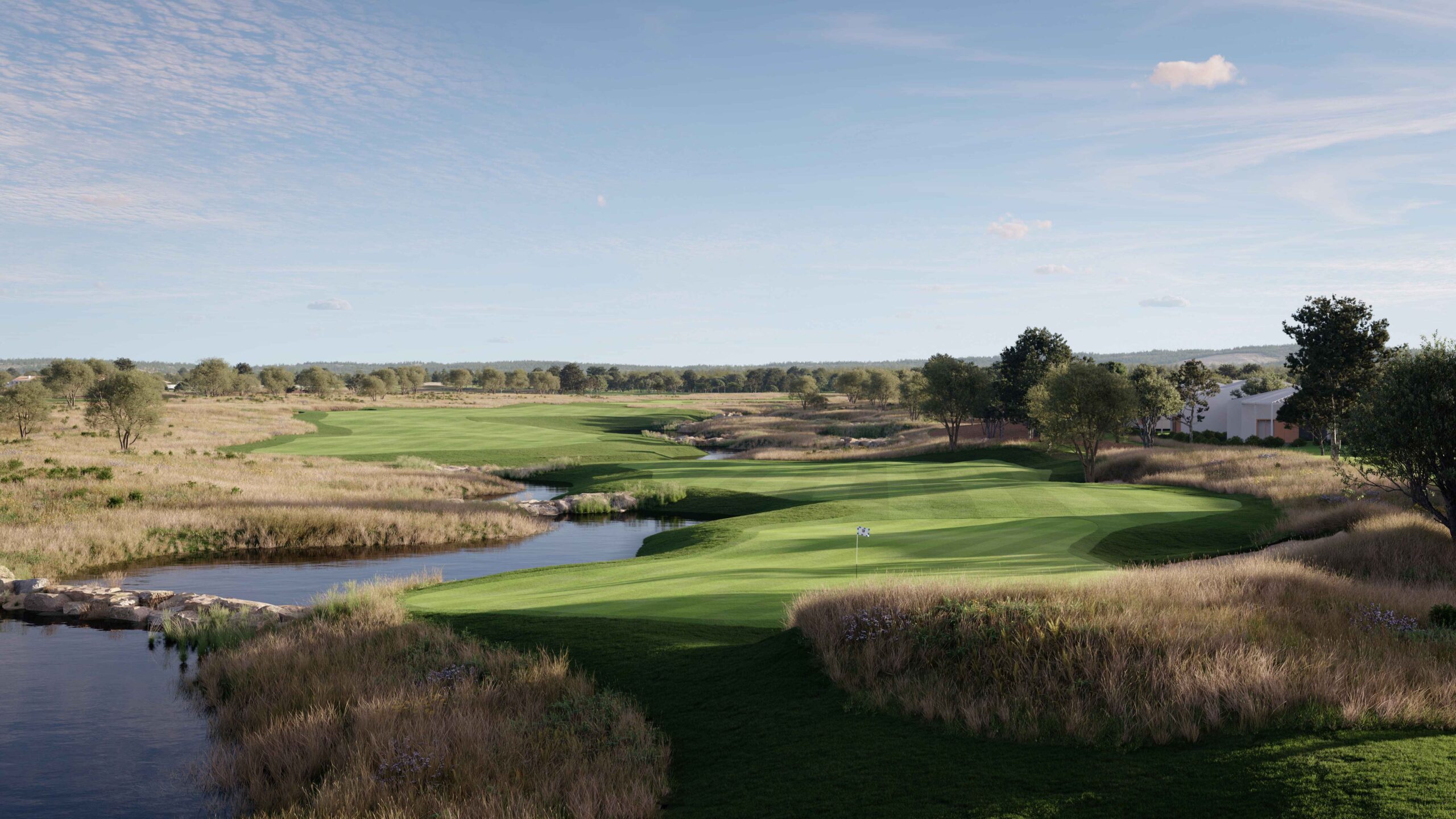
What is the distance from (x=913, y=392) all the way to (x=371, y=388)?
115412 millimetres

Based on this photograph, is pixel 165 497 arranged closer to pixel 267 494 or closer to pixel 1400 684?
pixel 267 494

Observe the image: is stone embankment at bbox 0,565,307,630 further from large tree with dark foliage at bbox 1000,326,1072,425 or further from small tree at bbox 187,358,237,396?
small tree at bbox 187,358,237,396

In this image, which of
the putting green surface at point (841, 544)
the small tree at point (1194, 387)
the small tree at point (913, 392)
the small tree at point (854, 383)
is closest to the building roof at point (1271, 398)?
the small tree at point (1194, 387)

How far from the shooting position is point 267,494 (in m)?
40.6

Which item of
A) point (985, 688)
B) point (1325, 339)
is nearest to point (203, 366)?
point (1325, 339)

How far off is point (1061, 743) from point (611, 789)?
14.8ft

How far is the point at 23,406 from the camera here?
70.9 m

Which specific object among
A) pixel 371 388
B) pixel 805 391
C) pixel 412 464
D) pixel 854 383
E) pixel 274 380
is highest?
pixel 854 383

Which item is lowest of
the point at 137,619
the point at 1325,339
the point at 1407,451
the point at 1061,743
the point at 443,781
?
the point at 137,619

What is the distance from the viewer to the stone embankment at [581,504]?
148 ft

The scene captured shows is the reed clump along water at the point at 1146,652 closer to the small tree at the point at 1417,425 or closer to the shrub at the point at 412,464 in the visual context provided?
the small tree at the point at 1417,425

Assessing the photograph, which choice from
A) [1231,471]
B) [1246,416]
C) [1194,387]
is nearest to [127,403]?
[1231,471]

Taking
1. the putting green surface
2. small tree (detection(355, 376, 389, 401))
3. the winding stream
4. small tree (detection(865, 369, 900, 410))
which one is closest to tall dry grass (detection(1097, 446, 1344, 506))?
the putting green surface

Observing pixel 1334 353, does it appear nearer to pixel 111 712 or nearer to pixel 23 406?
pixel 111 712
